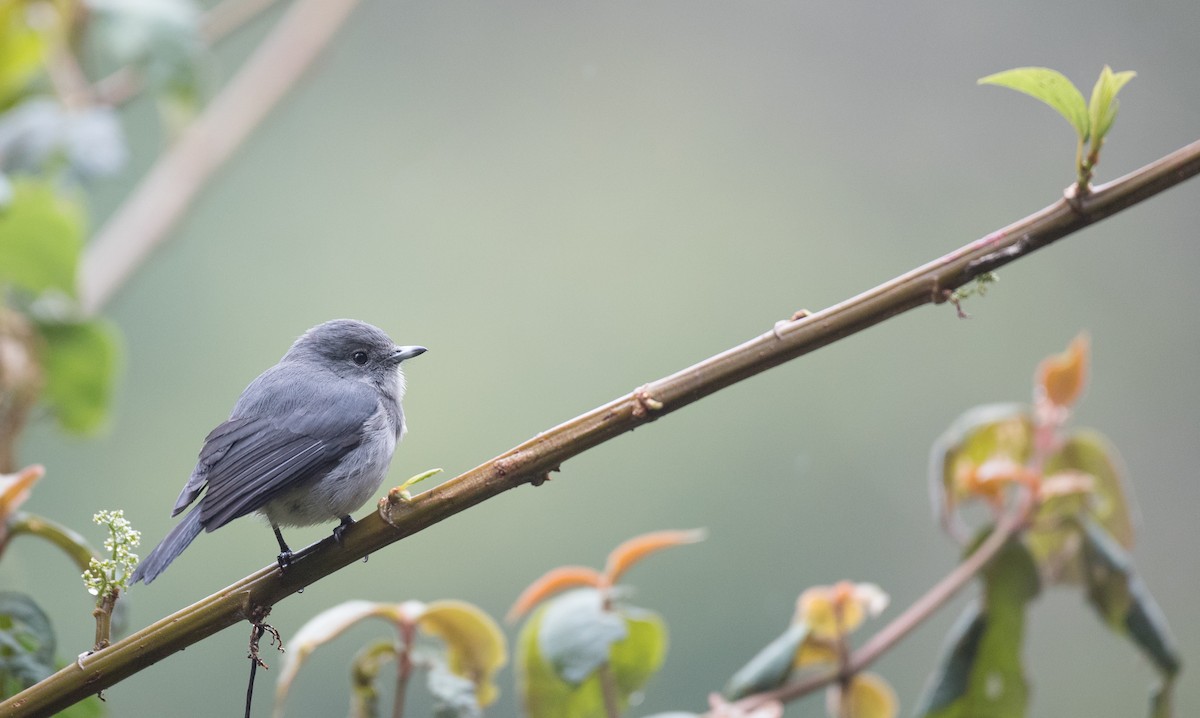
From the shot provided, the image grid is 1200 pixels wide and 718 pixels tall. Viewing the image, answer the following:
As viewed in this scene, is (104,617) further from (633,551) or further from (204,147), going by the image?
(204,147)

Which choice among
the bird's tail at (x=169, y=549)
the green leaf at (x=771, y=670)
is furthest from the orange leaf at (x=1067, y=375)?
the bird's tail at (x=169, y=549)

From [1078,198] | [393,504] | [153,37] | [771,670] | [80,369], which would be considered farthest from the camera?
[153,37]

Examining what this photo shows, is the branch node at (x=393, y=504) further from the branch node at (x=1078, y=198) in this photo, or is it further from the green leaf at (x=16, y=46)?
the green leaf at (x=16, y=46)

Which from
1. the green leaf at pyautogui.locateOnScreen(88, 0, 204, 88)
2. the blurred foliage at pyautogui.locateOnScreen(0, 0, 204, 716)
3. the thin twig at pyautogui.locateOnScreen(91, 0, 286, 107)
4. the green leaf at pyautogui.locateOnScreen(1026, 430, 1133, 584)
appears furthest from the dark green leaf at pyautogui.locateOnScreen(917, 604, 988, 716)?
the thin twig at pyautogui.locateOnScreen(91, 0, 286, 107)

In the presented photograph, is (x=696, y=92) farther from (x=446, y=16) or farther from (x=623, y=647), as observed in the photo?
(x=623, y=647)

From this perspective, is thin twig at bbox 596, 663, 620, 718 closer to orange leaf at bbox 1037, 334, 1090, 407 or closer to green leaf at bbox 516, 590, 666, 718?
green leaf at bbox 516, 590, 666, 718

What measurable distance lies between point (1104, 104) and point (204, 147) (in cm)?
191

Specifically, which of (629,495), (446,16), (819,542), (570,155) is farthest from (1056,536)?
(446,16)

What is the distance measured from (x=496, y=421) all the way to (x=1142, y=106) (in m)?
2.17

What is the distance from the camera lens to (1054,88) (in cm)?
96

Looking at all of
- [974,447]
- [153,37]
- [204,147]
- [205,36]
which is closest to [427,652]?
[974,447]

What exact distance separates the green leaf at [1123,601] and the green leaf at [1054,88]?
2.29ft

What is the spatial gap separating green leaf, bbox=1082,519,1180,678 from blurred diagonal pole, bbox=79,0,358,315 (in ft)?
5.64

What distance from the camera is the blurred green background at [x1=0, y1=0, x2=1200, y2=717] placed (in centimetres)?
291
